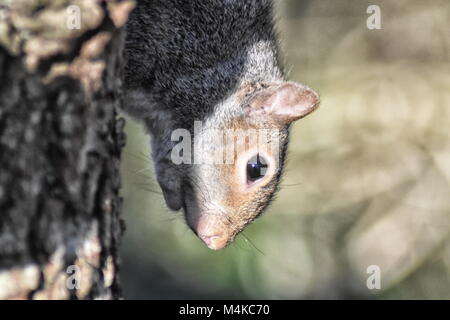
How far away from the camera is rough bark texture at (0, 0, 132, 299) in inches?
53.2

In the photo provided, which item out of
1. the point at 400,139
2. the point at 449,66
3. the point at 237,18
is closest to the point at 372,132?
the point at 400,139

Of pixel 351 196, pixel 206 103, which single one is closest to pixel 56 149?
pixel 206 103

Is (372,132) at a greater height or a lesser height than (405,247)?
greater

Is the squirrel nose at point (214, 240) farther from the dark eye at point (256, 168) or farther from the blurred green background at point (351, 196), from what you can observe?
the blurred green background at point (351, 196)

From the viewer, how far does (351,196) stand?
4.80 meters

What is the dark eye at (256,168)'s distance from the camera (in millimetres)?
2281

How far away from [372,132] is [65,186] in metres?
3.59

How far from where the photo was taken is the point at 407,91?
473 centimetres

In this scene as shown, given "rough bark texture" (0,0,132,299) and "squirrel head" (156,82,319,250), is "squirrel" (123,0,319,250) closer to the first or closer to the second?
"squirrel head" (156,82,319,250)

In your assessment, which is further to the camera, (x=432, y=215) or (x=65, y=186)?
(x=432, y=215)

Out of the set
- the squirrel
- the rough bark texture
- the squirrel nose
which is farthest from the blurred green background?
the rough bark texture

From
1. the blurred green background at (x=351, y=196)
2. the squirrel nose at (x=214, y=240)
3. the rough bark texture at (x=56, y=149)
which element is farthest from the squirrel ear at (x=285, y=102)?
the blurred green background at (x=351, y=196)

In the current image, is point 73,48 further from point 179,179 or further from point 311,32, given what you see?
point 311,32

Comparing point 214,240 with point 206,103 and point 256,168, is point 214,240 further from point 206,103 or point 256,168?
point 206,103
